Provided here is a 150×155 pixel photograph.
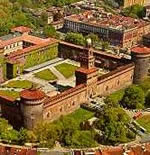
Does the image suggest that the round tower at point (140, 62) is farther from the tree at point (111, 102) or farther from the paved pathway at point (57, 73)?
the paved pathway at point (57, 73)

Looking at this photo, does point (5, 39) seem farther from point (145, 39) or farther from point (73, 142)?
point (73, 142)

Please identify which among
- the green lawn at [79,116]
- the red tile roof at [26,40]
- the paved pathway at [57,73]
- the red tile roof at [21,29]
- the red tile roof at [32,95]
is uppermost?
the red tile roof at [32,95]

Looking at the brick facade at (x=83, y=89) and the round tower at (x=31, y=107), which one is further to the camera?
the brick facade at (x=83, y=89)

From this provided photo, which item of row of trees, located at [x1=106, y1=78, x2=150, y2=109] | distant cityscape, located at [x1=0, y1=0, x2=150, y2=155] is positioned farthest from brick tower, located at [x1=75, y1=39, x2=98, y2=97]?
row of trees, located at [x1=106, y1=78, x2=150, y2=109]

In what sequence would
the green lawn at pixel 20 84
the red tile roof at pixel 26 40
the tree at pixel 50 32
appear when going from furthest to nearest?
1. the tree at pixel 50 32
2. the red tile roof at pixel 26 40
3. the green lawn at pixel 20 84

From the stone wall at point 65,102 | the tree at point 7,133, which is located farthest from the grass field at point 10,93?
the tree at point 7,133

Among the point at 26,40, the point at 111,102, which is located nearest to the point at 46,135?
the point at 111,102
